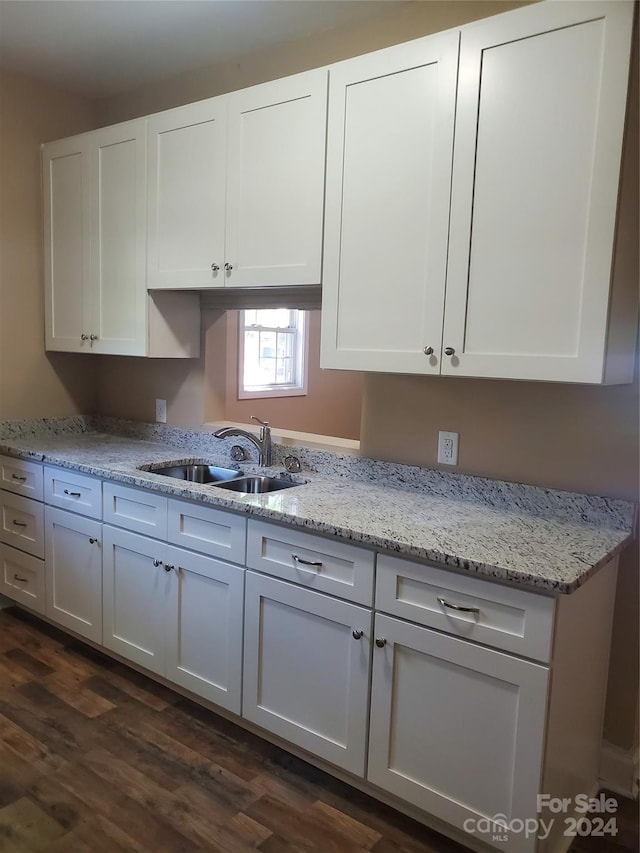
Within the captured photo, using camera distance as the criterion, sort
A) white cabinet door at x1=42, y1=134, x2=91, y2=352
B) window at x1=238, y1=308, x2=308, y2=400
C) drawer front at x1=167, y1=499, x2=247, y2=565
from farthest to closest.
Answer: window at x1=238, y1=308, x2=308, y2=400 < white cabinet door at x1=42, y1=134, x2=91, y2=352 < drawer front at x1=167, y1=499, x2=247, y2=565

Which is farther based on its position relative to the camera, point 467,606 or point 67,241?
point 67,241

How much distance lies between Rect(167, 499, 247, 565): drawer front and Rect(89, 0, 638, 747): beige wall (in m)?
0.64

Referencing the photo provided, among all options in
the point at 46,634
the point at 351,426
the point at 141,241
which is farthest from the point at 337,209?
the point at 351,426

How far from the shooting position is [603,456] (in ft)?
6.75

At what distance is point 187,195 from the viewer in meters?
2.65

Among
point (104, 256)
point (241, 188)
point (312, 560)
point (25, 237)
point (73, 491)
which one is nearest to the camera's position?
point (312, 560)

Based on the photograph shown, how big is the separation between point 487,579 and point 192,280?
1.68 m

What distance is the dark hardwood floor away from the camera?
1.89 m

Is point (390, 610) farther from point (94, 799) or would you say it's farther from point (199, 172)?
point (199, 172)

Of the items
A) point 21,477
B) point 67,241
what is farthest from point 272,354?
point 21,477

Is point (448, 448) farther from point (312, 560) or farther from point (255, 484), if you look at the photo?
point (255, 484)

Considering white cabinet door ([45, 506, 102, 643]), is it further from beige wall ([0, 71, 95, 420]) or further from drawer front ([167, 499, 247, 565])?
beige wall ([0, 71, 95, 420])

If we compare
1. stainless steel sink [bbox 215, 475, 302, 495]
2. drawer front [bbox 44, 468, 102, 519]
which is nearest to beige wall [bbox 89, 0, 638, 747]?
stainless steel sink [bbox 215, 475, 302, 495]

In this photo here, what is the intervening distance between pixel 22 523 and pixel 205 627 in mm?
1272
